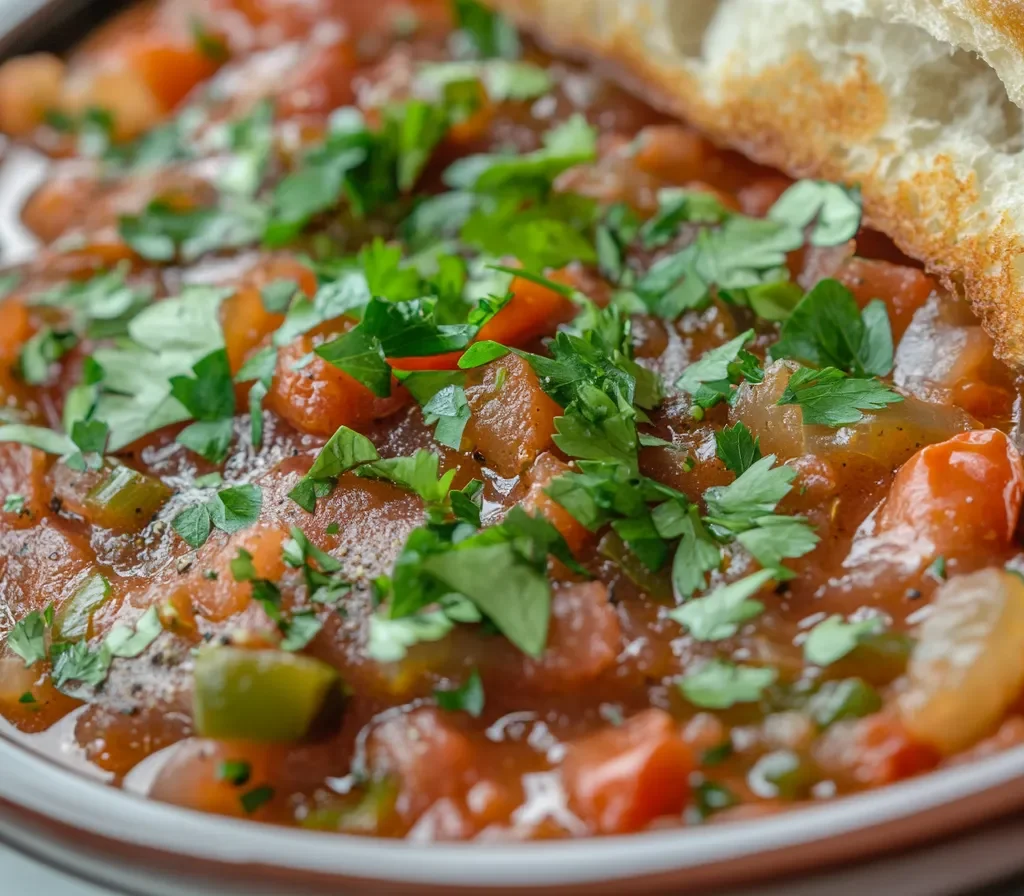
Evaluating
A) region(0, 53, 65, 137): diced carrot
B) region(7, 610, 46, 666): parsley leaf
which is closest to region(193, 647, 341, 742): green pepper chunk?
region(7, 610, 46, 666): parsley leaf

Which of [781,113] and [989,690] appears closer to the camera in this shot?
[989,690]

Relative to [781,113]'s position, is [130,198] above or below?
below

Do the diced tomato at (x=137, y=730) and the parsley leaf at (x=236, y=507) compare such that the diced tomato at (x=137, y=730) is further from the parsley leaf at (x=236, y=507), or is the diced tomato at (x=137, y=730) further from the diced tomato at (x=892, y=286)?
the diced tomato at (x=892, y=286)

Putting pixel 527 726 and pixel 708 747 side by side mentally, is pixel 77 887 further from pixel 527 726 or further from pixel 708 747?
pixel 708 747

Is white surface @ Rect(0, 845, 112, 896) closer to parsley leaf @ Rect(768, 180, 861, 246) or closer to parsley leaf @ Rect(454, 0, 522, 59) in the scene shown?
parsley leaf @ Rect(768, 180, 861, 246)

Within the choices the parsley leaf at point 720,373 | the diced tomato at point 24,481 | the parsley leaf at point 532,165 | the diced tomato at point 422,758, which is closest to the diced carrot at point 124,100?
the parsley leaf at point 532,165

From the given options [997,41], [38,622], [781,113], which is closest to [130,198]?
[38,622]
